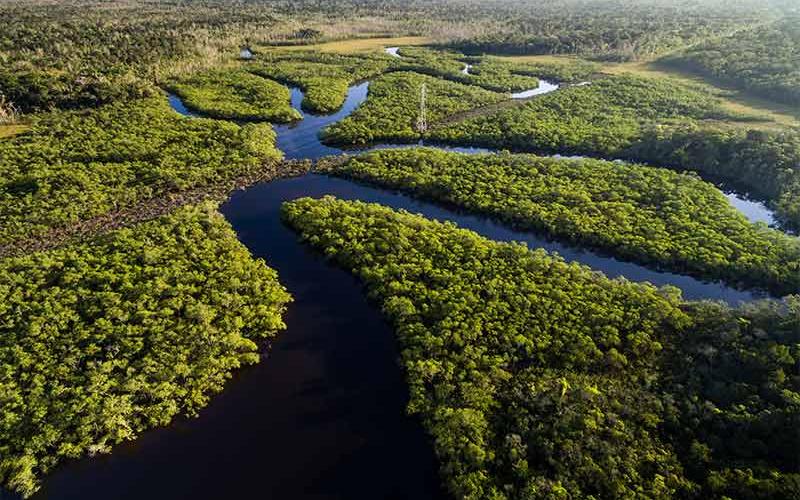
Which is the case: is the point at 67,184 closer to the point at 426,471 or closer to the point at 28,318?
the point at 28,318

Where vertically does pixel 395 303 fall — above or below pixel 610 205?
below

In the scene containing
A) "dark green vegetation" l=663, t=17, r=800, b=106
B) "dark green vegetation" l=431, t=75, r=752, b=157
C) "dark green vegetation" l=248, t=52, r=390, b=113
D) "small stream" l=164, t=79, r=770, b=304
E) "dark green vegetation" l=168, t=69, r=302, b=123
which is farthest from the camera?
"dark green vegetation" l=248, t=52, r=390, b=113

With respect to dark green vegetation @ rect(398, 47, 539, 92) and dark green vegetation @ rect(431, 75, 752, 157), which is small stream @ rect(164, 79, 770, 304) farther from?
dark green vegetation @ rect(398, 47, 539, 92)

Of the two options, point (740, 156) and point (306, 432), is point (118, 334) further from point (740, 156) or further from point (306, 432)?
point (740, 156)

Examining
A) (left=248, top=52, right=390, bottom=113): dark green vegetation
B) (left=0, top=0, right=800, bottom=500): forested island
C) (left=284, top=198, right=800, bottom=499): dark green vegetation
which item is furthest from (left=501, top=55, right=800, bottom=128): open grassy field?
(left=284, top=198, right=800, bottom=499): dark green vegetation

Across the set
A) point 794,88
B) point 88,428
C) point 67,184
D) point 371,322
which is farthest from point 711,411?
point 794,88

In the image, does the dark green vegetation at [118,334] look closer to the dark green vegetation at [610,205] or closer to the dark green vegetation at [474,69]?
the dark green vegetation at [610,205]

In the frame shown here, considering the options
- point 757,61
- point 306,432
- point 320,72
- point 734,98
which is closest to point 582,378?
point 306,432
